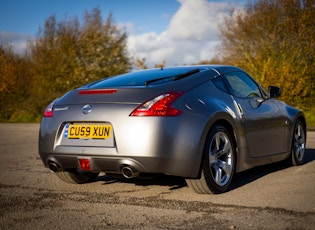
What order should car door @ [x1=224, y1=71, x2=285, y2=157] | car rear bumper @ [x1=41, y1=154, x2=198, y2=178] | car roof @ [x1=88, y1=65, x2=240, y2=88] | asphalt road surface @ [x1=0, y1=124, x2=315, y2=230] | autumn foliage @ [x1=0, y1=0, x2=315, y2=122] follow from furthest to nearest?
1. autumn foliage @ [x1=0, y1=0, x2=315, y2=122]
2. car door @ [x1=224, y1=71, x2=285, y2=157]
3. car roof @ [x1=88, y1=65, x2=240, y2=88]
4. car rear bumper @ [x1=41, y1=154, x2=198, y2=178]
5. asphalt road surface @ [x1=0, y1=124, x2=315, y2=230]

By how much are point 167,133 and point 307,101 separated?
17.2 metres

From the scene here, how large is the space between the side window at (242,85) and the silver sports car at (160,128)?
0.09 ft

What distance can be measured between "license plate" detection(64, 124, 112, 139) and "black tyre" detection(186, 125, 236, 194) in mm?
954

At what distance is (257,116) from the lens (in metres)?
5.61

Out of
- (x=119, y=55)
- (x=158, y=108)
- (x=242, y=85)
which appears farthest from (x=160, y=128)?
(x=119, y=55)

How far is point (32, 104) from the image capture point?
2603cm

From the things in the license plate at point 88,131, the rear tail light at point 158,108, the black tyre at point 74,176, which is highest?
the rear tail light at point 158,108

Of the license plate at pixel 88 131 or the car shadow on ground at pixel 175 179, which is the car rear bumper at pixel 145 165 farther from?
the car shadow on ground at pixel 175 179

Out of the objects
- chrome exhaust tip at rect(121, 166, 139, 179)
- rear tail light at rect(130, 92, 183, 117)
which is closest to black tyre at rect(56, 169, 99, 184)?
chrome exhaust tip at rect(121, 166, 139, 179)

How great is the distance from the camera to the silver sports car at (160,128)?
14.4 ft

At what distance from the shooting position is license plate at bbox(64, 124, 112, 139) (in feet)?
14.9

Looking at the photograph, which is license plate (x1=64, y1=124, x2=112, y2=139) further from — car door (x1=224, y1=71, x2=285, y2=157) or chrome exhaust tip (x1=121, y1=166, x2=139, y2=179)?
car door (x1=224, y1=71, x2=285, y2=157)

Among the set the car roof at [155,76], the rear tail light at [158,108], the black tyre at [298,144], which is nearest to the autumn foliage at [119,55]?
the black tyre at [298,144]

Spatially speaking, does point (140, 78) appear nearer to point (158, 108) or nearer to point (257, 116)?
point (158, 108)
